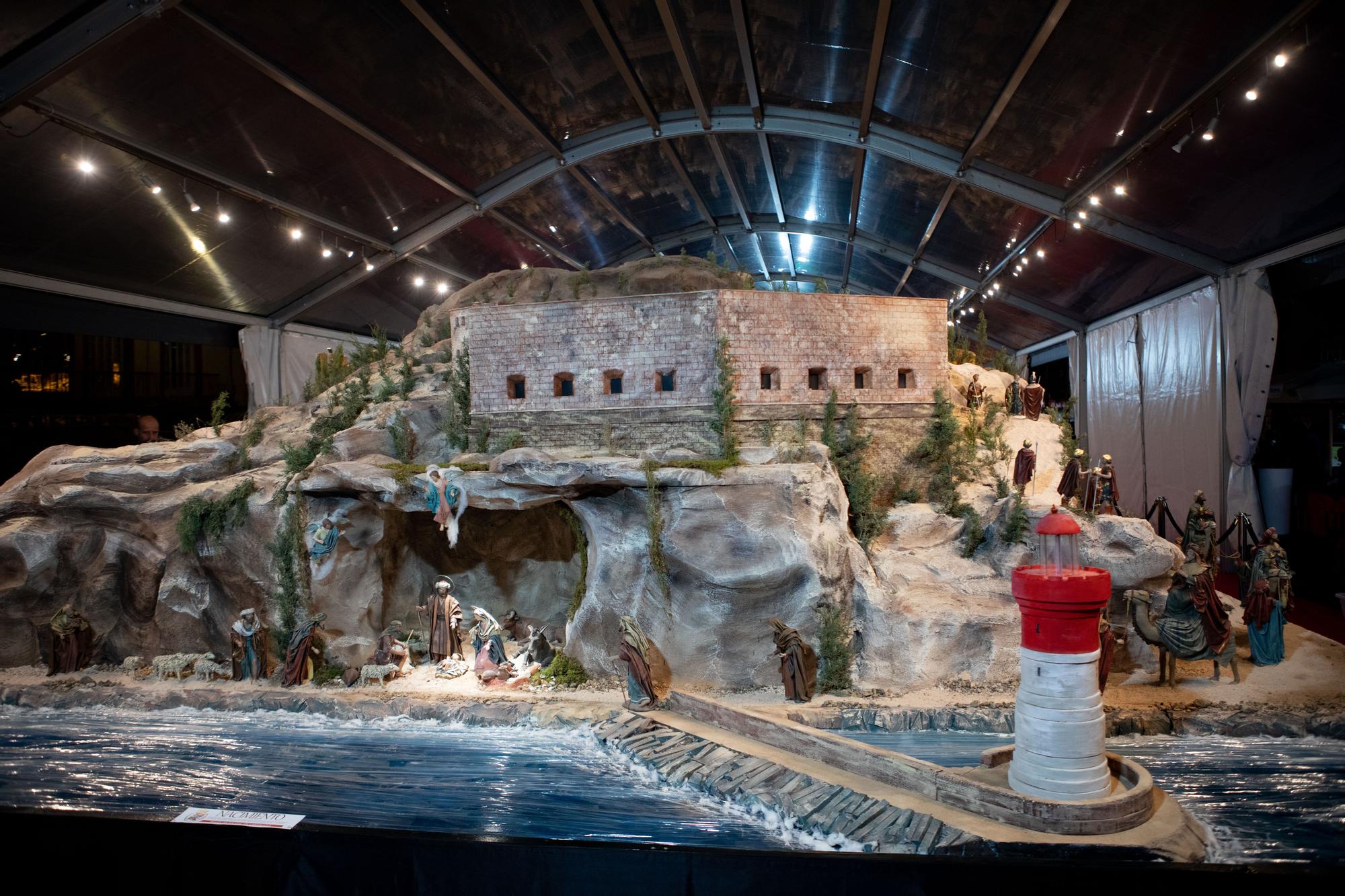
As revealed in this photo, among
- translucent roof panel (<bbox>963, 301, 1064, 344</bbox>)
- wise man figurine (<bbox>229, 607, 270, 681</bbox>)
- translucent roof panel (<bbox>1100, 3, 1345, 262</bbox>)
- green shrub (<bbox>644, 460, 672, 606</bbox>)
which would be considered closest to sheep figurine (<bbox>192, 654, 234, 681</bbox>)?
wise man figurine (<bbox>229, 607, 270, 681</bbox>)

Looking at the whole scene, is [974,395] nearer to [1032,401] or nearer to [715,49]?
[1032,401]

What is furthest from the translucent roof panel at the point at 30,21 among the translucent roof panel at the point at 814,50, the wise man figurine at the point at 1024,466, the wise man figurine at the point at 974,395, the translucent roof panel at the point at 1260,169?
the translucent roof panel at the point at 1260,169

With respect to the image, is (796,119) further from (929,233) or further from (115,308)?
(115,308)

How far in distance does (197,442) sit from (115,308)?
6063 mm

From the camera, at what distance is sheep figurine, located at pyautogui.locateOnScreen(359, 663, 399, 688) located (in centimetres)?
1306

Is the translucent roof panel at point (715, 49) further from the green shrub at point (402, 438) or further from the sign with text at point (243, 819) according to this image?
the sign with text at point (243, 819)

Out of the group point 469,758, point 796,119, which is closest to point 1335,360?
point 796,119

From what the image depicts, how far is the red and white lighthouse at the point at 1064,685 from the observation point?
6953mm

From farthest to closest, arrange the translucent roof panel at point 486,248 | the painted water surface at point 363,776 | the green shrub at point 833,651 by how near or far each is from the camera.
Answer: the translucent roof panel at point 486,248 < the green shrub at point 833,651 < the painted water surface at point 363,776

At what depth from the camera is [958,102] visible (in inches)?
627

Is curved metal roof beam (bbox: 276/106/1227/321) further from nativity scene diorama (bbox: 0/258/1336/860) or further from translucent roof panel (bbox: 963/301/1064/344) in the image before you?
translucent roof panel (bbox: 963/301/1064/344)

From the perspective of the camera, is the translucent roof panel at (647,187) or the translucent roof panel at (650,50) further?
the translucent roof panel at (647,187)

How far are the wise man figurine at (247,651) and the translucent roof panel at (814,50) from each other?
15.1m

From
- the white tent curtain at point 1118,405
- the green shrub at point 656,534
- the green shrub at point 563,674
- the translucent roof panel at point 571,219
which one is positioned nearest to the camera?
the green shrub at point 656,534
